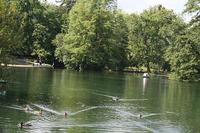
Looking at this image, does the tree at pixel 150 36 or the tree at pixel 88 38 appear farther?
the tree at pixel 150 36

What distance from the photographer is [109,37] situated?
432ft

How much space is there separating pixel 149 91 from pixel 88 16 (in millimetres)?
51418

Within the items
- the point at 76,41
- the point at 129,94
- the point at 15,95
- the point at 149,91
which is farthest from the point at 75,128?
the point at 76,41

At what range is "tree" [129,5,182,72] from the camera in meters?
143

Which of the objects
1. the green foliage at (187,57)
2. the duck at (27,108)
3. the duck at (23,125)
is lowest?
the duck at (23,125)

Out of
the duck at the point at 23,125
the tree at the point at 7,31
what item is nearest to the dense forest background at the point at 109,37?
the tree at the point at 7,31

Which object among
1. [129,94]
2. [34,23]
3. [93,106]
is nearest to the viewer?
[93,106]

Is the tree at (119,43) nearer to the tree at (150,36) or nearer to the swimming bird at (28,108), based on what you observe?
the tree at (150,36)

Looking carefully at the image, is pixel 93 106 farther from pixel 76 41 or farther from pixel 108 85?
pixel 76 41

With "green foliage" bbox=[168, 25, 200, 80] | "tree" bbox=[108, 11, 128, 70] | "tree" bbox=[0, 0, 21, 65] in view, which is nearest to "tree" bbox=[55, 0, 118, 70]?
"tree" bbox=[108, 11, 128, 70]

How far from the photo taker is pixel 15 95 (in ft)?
200

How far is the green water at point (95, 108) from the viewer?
45.2 m

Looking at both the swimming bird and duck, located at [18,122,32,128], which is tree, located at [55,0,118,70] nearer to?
the swimming bird

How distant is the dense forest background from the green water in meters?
31.1
